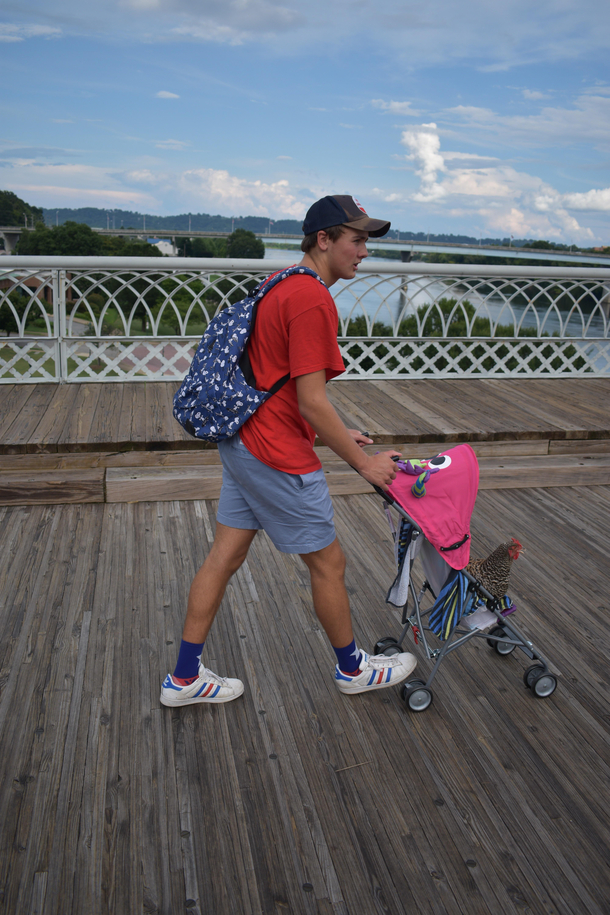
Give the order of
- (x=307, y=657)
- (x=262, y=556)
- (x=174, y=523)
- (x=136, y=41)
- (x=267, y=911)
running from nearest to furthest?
(x=267, y=911), (x=307, y=657), (x=262, y=556), (x=174, y=523), (x=136, y=41)

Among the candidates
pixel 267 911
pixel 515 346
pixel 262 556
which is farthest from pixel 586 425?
pixel 267 911

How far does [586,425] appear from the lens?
4441 millimetres

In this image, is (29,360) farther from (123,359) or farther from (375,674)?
(375,674)

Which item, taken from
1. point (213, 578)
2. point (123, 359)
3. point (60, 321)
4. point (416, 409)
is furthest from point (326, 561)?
point (60, 321)

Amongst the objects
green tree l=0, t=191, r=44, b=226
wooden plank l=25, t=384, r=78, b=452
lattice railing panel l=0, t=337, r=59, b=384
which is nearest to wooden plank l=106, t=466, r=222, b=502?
wooden plank l=25, t=384, r=78, b=452

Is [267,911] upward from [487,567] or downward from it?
downward

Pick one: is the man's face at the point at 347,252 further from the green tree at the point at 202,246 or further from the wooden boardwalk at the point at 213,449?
the green tree at the point at 202,246

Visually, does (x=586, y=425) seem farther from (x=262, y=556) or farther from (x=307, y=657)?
(x=307, y=657)

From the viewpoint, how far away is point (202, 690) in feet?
6.68

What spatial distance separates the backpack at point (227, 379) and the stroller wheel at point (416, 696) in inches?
41.8

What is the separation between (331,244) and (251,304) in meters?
0.28

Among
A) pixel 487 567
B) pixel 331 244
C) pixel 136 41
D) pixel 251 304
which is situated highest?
pixel 136 41

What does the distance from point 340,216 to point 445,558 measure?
1.09 meters

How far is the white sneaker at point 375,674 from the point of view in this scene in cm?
212
